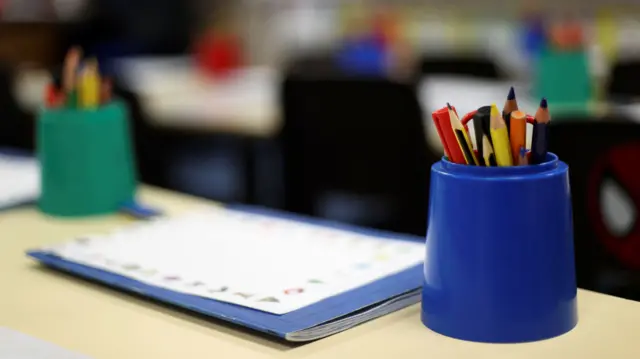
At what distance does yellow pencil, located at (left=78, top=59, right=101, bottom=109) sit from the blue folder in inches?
14.9

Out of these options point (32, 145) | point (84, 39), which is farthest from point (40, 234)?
point (84, 39)

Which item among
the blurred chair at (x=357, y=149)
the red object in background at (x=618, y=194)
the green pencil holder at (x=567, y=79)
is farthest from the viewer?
the green pencil holder at (x=567, y=79)

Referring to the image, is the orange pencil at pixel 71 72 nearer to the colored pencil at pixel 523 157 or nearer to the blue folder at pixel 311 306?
the blue folder at pixel 311 306

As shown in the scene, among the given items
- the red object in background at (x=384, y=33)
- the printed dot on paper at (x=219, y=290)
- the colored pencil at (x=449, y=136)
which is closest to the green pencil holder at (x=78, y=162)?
the printed dot on paper at (x=219, y=290)

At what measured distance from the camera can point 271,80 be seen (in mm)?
3180

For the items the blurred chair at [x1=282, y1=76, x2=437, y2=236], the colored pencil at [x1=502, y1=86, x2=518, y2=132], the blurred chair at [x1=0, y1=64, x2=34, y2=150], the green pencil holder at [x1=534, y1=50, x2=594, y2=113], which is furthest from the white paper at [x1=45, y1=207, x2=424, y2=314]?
the blurred chair at [x1=0, y1=64, x2=34, y2=150]

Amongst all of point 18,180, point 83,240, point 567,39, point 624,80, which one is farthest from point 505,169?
point 624,80

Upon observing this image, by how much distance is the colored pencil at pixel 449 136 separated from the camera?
2.74 ft

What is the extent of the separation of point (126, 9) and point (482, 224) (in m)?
4.86

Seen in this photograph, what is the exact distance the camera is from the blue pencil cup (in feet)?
2.64

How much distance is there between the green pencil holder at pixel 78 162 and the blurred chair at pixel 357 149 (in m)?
0.98

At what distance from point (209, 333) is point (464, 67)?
263 cm

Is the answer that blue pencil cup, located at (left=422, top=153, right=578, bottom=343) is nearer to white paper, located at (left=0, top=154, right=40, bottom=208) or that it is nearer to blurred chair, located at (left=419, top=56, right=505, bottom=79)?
white paper, located at (left=0, top=154, right=40, bottom=208)

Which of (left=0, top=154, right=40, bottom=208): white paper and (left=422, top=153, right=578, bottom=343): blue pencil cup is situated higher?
(left=422, top=153, right=578, bottom=343): blue pencil cup
